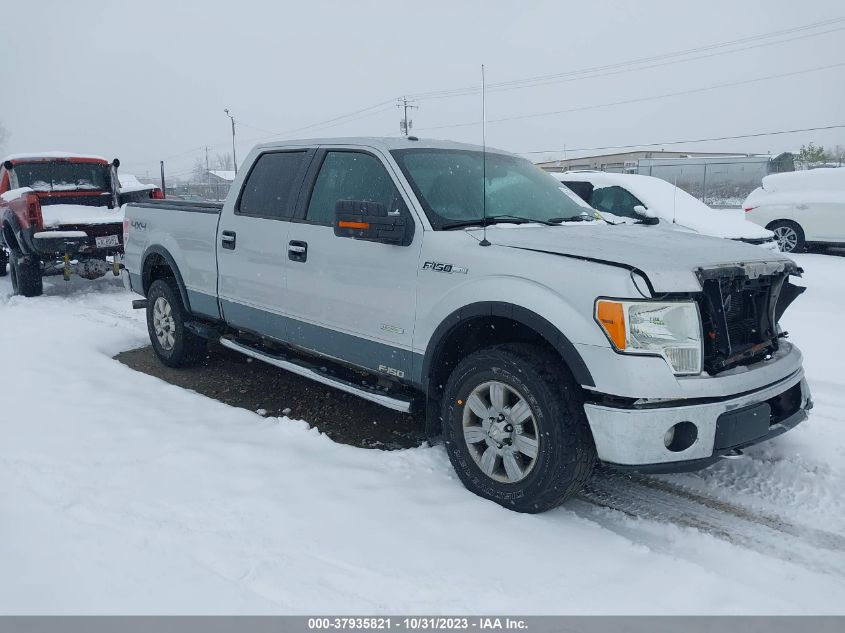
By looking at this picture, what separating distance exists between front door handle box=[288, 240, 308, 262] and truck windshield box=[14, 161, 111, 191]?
7822 mm

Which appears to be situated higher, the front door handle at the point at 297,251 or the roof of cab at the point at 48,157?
the roof of cab at the point at 48,157

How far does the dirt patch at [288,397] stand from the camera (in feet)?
15.1

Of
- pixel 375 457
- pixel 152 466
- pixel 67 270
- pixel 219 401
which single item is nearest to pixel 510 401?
pixel 375 457

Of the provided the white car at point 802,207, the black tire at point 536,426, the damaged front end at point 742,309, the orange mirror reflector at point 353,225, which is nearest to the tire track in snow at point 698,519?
the black tire at point 536,426

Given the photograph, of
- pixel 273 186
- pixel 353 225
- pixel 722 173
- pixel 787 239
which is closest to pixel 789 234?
pixel 787 239

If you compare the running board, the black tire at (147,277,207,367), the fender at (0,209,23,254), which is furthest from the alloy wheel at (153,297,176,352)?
the fender at (0,209,23,254)

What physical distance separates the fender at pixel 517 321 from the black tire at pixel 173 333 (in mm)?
2970

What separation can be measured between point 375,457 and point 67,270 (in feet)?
25.0

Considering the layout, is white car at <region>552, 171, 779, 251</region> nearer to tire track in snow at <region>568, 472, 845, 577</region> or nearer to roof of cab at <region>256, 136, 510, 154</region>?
roof of cab at <region>256, 136, 510, 154</region>

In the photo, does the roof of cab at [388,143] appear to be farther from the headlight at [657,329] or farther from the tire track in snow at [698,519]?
the tire track in snow at [698,519]

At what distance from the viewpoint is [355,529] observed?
10.4 feet

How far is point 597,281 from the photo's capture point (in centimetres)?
297

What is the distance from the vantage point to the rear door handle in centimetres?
505
